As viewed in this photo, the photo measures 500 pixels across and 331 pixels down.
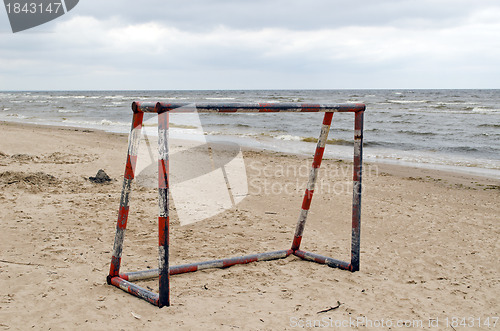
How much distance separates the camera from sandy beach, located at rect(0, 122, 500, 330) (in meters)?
2.54

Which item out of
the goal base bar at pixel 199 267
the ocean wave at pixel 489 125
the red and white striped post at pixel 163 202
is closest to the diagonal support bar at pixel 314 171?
the goal base bar at pixel 199 267

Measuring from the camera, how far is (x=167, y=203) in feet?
8.11

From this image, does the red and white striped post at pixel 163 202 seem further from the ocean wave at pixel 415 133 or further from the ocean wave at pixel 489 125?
the ocean wave at pixel 489 125

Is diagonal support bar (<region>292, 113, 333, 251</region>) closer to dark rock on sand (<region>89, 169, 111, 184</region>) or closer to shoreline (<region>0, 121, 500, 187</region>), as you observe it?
dark rock on sand (<region>89, 169, 111, 184</region>)

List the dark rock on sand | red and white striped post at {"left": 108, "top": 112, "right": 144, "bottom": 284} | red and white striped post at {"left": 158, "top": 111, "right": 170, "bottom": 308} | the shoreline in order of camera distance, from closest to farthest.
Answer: red and white striped post at {"left": 158, "top": 111, "right": 170, "bottom": 308} < red and white striped post at {"left": 108, "top": 112, "right": 144, "bottom": 284} < the dark rock on sand < the shoreline

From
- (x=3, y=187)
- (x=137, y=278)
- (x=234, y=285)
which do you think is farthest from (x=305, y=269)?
(x=3, y=187)

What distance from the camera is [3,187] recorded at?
5.08 meters

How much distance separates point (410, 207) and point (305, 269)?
8.64 ft

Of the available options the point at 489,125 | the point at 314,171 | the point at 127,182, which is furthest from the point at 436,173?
the point at 489,125

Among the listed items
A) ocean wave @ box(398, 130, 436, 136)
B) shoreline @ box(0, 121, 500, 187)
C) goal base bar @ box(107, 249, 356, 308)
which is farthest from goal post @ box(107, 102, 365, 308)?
ocean wave @ box(398, 130, 436, 136)

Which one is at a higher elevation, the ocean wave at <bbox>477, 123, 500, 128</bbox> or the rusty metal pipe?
the rusty metal pipe

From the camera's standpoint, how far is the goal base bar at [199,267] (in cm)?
269

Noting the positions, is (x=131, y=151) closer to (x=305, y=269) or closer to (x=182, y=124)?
(x=305, y=269)

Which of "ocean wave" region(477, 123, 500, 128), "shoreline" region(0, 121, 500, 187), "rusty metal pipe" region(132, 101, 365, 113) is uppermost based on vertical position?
"rusty metal pipe" region(132, 101, 365, 113)
